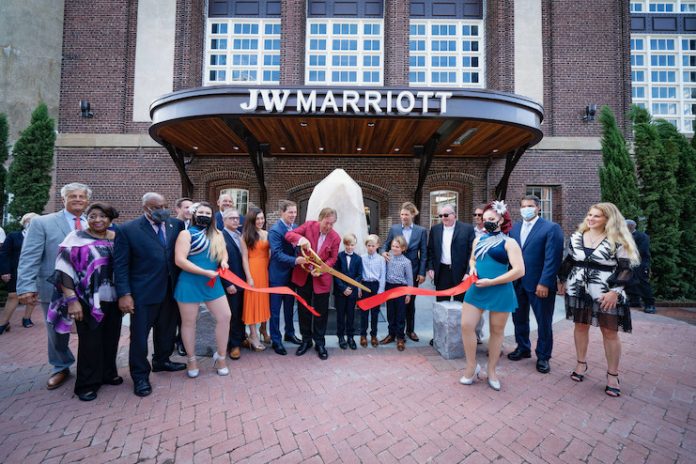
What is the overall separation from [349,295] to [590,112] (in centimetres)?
1177

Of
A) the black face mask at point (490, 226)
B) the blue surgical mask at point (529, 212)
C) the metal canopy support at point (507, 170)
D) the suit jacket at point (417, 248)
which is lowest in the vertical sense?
the suit jacket at point (417, 248)

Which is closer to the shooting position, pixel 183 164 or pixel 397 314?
pixel 397 314

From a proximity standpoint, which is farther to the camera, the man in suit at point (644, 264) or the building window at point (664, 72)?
the building window at point (664, 72)

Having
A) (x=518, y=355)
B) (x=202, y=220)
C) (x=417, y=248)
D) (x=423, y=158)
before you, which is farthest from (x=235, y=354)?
(x=423, y=158)

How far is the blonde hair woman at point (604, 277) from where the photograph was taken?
318 cm

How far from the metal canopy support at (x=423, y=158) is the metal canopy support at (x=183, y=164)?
23.9ft

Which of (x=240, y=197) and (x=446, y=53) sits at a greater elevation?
(x=446, y=53)

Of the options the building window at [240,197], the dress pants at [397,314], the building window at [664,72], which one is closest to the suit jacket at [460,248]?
the dress pants at [397,314]

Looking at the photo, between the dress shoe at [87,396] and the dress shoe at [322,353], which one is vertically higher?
the dress shoe at [322,353]

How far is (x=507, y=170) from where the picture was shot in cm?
983

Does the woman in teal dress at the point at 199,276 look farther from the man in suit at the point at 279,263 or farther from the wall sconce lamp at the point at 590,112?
the wall sconce lamp at the point at 590,112

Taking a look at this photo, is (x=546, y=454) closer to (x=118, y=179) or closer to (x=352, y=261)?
(x=352, y=261)

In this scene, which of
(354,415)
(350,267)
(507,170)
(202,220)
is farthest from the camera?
(507,170)

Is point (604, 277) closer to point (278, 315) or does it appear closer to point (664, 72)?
point (278, 315)
